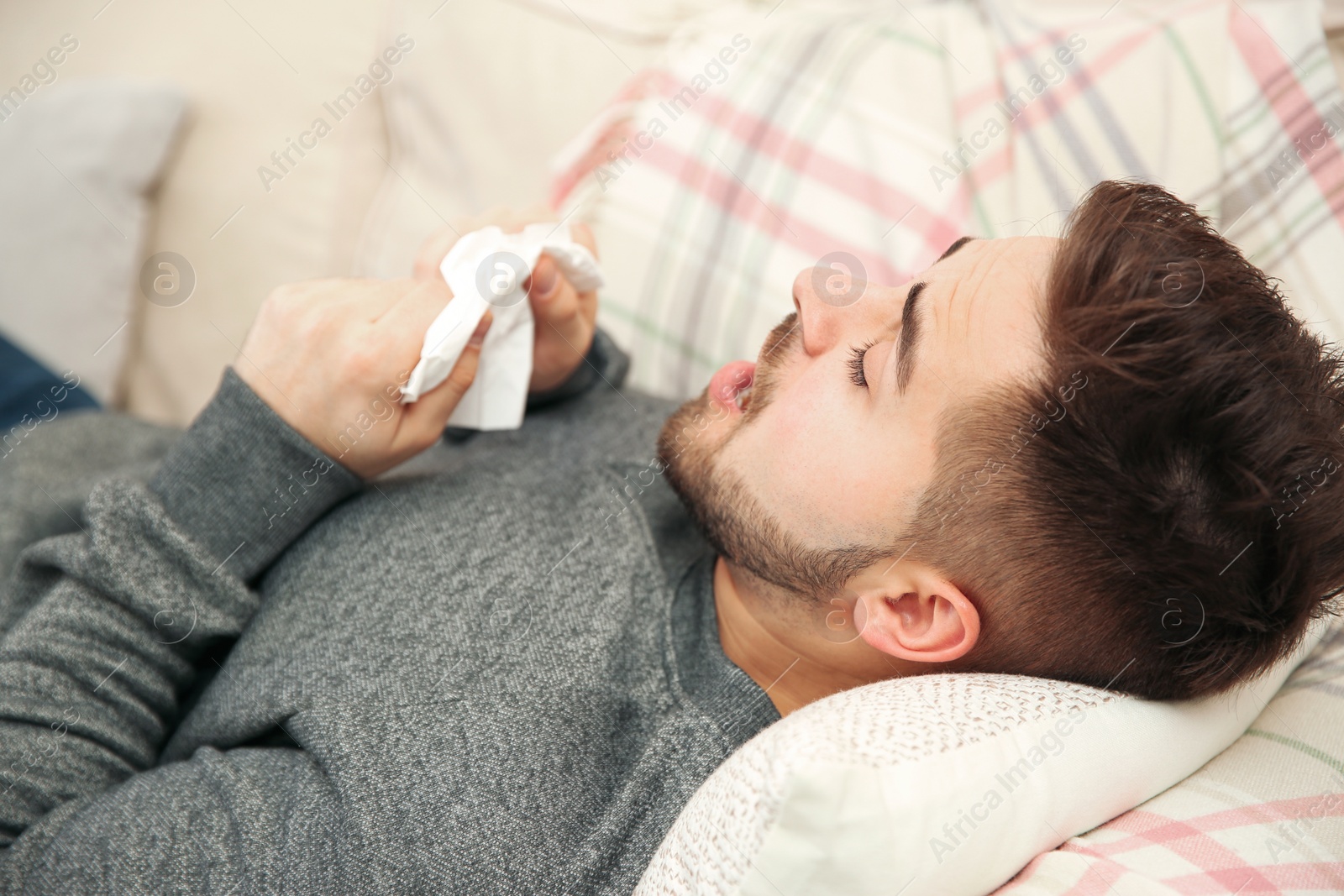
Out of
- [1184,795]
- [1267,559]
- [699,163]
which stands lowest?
[1184,795]

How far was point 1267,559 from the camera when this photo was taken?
0.76 meters

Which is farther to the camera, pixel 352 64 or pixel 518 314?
pixel 352 64

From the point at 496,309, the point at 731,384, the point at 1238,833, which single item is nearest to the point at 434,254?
the point at 496,309

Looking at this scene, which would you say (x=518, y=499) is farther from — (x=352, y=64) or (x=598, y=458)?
(x=352, y=64)

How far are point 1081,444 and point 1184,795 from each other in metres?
0.30

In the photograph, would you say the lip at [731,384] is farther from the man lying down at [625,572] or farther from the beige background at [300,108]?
the beige background at [300,108]

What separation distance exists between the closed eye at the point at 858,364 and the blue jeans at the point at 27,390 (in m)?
1.20

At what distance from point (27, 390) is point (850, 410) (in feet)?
4.00

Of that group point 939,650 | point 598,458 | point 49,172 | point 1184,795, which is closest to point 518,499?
point 598,458

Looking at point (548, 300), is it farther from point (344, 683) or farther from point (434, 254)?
point (344, 683)

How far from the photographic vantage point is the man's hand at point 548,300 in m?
1.05

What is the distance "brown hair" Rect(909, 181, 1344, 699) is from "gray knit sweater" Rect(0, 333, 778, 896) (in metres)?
0.29

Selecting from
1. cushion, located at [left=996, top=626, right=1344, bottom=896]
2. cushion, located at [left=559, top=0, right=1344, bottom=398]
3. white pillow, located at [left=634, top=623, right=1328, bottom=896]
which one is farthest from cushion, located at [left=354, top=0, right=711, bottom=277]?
cushion, located at [left=996, top=626, right=1344, bottom=896]

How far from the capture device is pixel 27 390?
52.7 inches
